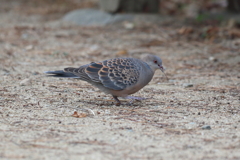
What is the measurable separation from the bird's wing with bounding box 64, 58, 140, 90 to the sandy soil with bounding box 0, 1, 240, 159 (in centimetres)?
27

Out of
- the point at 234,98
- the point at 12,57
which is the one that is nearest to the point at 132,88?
the point at 234,98

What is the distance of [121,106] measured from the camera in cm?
447

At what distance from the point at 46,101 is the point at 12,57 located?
9.10 feet

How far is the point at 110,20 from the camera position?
31.9ft

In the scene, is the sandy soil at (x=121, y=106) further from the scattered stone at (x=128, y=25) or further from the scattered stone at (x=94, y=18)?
the scattered stone at (x=94, y=18)

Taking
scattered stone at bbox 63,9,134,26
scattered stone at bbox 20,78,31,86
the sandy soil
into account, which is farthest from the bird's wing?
scattered stone at bbox 63,9,134,26

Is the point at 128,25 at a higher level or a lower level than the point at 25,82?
higher

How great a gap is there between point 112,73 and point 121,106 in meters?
0.38

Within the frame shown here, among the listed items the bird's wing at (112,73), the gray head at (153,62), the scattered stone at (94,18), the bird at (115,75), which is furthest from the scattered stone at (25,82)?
the scattered stone at (94,18)

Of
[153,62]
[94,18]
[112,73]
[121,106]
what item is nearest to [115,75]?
[112,73]

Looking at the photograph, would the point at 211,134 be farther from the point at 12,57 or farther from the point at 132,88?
the point at 12,57

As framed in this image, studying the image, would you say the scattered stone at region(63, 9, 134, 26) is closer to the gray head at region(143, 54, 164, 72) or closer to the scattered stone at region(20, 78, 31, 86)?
the scattered stone at region(20, 78, 31, 86)

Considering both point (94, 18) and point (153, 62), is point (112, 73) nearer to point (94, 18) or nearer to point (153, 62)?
point (153, 62)

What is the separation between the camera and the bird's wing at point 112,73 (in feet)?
14.3
